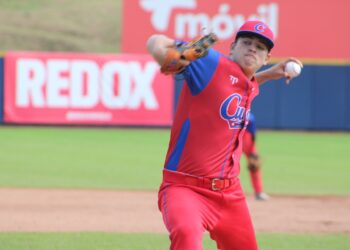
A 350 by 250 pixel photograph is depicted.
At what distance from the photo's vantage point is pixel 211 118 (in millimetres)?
4969

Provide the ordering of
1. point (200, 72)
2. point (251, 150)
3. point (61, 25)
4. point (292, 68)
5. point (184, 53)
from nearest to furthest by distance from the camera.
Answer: point (184, 53), point (200, 72), point (292, 68), point (251, 150), point (61, 25)

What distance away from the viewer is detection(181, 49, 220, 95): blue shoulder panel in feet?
15.5

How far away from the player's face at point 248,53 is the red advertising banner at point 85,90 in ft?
50.6

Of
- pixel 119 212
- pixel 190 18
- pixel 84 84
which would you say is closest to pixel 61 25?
pixel 190 18

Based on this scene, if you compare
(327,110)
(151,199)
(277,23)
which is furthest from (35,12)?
(151,199)

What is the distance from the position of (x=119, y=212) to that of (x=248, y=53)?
16.1 ft

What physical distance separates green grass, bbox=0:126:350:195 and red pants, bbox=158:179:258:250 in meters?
6.47

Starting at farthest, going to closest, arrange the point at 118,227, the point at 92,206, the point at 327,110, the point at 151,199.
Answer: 1. the point at 327,110
2. the point at 151,199
3. the point at 92,206
4. the point at 118,227

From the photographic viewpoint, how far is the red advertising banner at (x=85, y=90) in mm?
20344

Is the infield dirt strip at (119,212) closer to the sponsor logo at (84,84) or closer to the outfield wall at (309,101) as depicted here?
the sponsor logo at (84,84)

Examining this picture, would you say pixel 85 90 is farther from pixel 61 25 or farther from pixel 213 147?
pixel 61 25

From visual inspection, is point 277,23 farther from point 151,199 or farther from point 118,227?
point 118,227

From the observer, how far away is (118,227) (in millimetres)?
8594

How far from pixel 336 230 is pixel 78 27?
32.9 m
